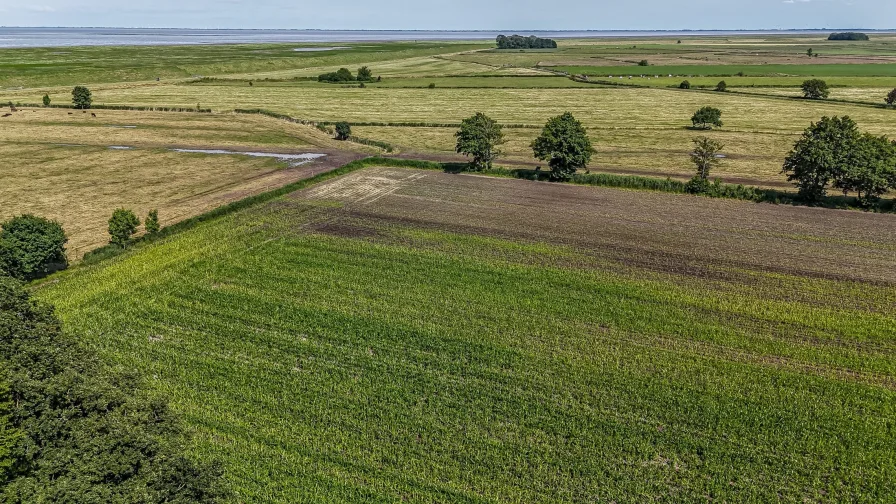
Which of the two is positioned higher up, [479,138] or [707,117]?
[707,117]

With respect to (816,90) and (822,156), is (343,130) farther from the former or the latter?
(816,90)

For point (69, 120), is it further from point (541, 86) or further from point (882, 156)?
point (882, 156)

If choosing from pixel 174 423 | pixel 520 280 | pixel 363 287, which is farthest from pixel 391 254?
pixel 174 423

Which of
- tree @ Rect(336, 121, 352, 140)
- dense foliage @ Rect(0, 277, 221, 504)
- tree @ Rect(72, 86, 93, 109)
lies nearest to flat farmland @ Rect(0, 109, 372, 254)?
tree @ Rect(336, 121, 352, 140)

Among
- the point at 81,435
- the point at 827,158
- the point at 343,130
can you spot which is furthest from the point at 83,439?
the point at 343,130

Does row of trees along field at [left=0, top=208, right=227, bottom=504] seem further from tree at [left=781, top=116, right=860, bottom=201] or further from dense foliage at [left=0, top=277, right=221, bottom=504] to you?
tree at [left=781, top=116, right=860, bottom=201]
